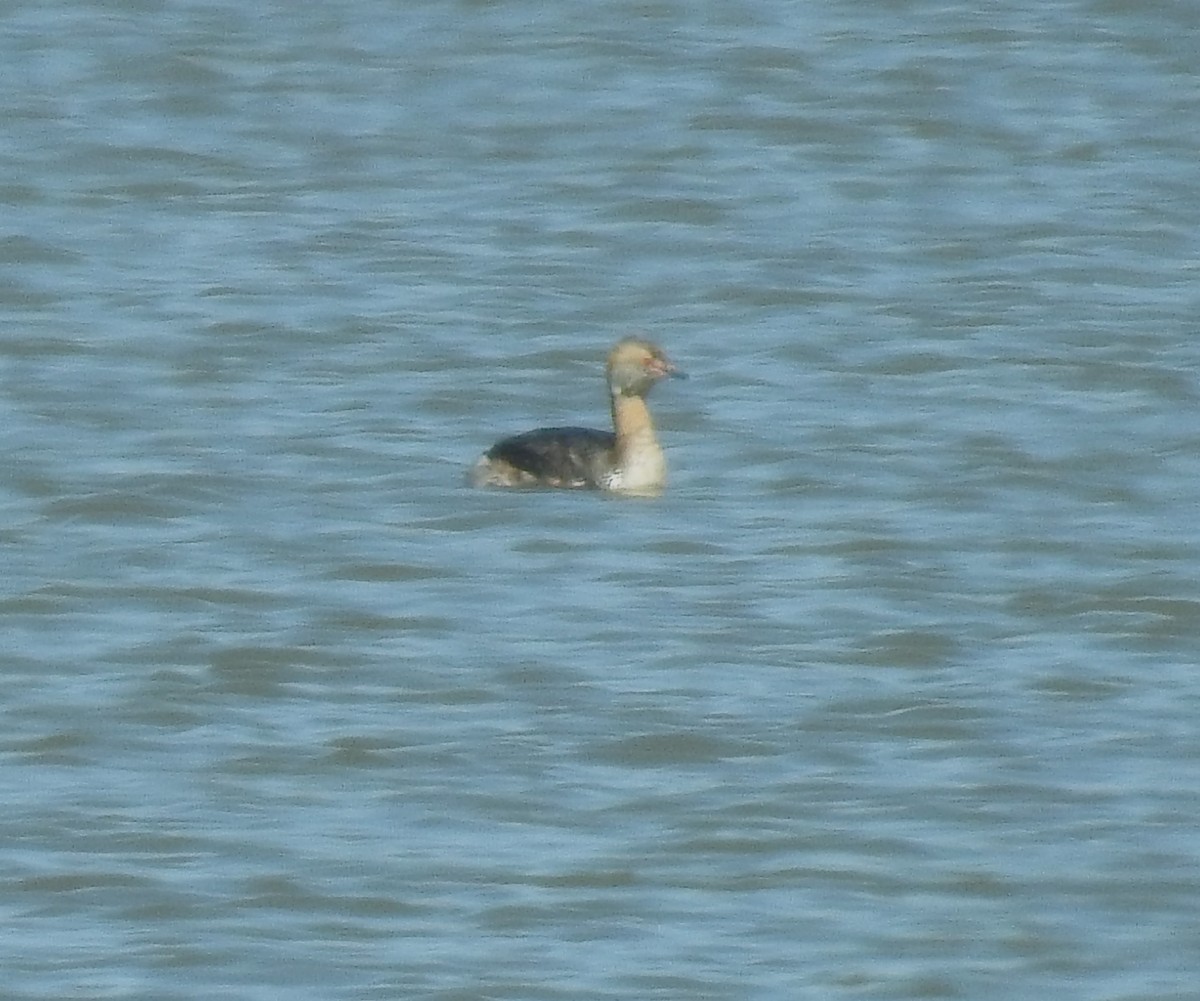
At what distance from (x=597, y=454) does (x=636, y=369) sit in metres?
0.47

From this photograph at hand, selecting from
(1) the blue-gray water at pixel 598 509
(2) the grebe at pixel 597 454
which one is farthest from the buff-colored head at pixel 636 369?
(1) the blue-gray water at pixel 598 509

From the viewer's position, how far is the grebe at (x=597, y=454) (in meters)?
13.8

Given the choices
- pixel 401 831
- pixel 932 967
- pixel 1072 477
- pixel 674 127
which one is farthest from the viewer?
pixel 674 127

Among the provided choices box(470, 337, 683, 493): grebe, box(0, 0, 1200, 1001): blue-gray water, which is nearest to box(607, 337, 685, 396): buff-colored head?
box(470, 337, 683, 493): grebe

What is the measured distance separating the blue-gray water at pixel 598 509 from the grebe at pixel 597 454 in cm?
10

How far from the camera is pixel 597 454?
45.8 ft

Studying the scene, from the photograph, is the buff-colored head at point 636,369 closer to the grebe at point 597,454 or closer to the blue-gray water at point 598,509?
the grebe at point 597,454

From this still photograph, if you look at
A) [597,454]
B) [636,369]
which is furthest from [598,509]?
[636,369]

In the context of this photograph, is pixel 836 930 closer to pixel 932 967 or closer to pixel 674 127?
pixel 932 967

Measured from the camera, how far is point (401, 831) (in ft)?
33.3

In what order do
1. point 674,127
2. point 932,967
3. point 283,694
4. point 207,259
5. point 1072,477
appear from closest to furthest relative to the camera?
point 932,967
point 283,694
point 1072,477
point 207,259
point 674,127

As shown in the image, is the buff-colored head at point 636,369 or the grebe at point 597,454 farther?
the buff-colored head at point 636,369

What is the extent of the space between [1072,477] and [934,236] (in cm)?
405

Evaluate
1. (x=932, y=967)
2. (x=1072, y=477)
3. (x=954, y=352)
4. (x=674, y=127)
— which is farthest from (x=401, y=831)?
(x=674, y=127)
